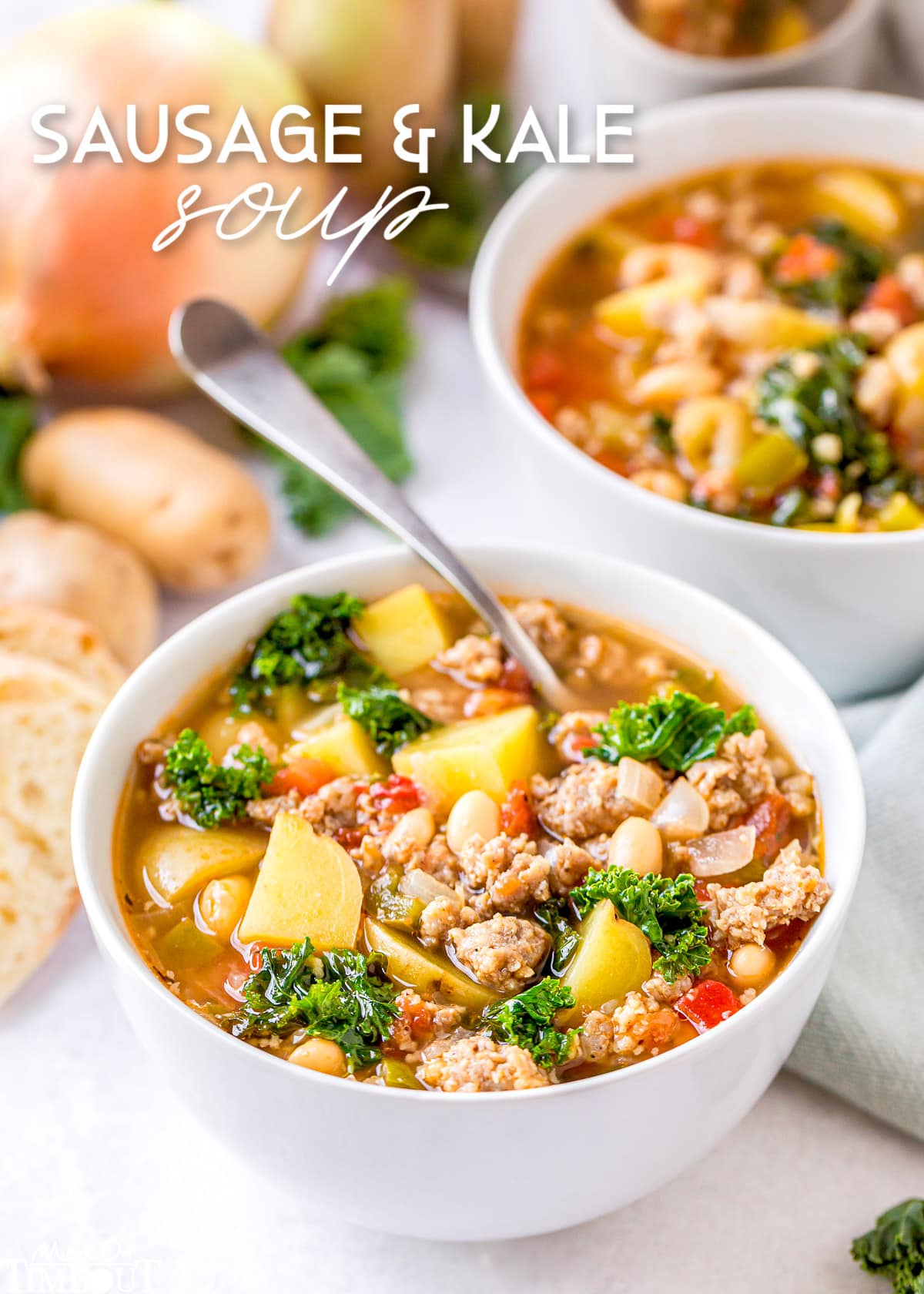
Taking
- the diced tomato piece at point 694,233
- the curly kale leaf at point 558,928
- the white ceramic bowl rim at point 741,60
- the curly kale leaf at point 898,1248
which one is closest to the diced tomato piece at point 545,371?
the diced tomato piece at point 694,233

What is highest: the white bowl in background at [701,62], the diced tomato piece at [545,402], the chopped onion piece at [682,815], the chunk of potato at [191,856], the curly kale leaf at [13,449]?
the white bowl in background at [701,62]

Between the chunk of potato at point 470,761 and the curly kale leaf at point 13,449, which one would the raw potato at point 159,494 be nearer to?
the curly kale leaf at point 13,449

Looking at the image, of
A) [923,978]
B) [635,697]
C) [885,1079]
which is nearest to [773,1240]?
[885,1079]

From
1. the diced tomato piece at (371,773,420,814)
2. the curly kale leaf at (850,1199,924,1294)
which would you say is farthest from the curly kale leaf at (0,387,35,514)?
the curly kale leaf at (850,1199,924,1294)

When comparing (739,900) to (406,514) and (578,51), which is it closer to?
(406,514)

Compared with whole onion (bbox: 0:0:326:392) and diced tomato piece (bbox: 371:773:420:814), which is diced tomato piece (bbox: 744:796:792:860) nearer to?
diced tomato piece (bbox: 371:773:420:814)
